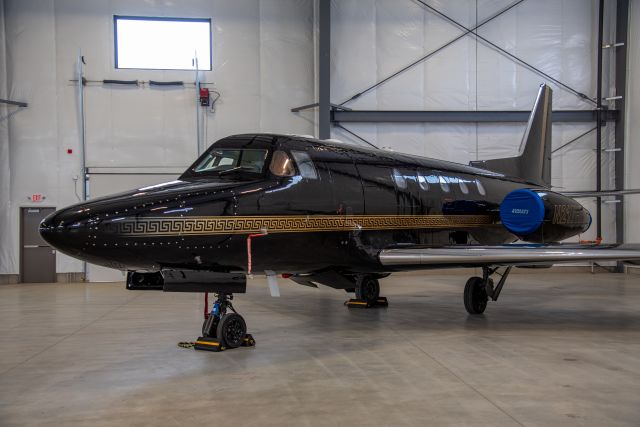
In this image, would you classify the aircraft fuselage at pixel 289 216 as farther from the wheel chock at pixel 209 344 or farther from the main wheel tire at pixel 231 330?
the wheel chock at pixel 209 344

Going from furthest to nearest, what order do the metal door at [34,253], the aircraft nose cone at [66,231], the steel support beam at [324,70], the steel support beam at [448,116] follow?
the steel support beam at [448,116] → the steel support beam at [324,70] → the metal door at [34,253] → the aircraft nose cone at [66,231]

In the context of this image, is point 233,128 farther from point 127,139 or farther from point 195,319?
point 195,319

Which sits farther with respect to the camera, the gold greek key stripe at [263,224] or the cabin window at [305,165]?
the cabin window at [305,165]

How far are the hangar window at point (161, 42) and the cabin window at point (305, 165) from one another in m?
11.2

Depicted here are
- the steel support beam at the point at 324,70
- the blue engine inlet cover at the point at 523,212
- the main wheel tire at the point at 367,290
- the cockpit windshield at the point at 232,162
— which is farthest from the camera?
the steel support beam at the point at 324,70

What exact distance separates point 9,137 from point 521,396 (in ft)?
54.2

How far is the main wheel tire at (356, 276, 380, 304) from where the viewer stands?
39.8 feet

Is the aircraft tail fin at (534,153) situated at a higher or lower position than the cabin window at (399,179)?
higher

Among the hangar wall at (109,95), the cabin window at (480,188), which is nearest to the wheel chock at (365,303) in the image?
the cabin window at (480,188)

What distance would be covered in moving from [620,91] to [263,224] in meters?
16.3

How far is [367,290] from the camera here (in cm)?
1221

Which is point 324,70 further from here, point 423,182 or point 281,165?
point 281,165

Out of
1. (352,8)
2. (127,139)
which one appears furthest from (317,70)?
(127,139)

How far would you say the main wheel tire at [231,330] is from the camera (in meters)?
7.67
